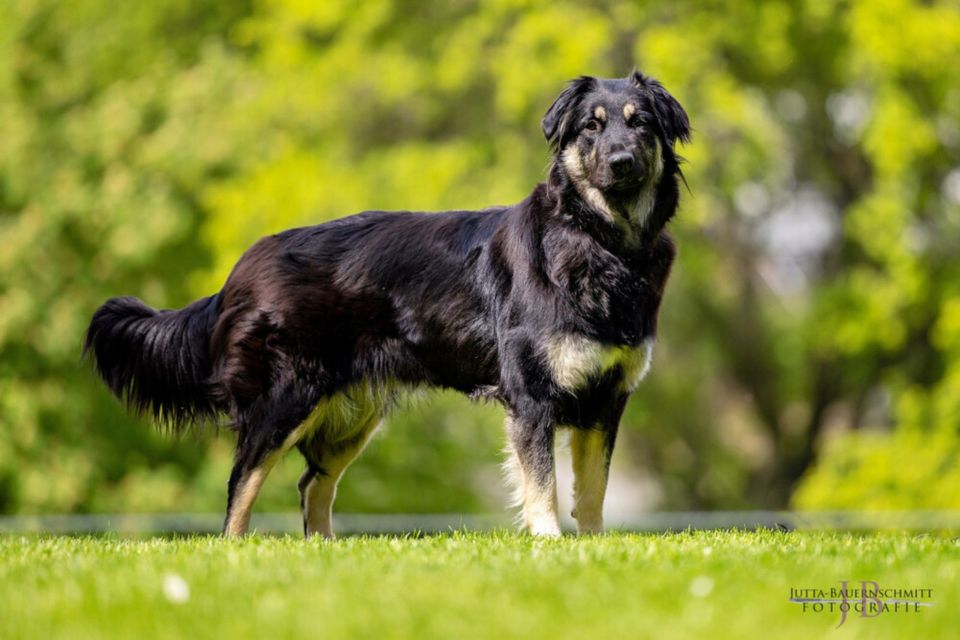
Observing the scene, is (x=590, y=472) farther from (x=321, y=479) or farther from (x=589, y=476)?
(x=321, y=479)

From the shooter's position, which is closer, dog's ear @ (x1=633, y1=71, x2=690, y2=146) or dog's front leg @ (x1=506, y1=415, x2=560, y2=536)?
dog's front leg @ (x1=506, y1=415, x2=560, y2=536)

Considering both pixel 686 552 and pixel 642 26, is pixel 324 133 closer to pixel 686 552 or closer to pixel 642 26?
pixel 642 26

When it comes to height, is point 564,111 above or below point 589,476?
above

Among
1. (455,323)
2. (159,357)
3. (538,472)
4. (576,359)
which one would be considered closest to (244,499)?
(159,357)

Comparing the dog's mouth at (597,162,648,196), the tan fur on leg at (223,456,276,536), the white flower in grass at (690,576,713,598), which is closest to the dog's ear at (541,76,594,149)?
the dog's mouth at (597,162,648,196)

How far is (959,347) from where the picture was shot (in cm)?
2023

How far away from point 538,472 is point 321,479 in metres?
1.71

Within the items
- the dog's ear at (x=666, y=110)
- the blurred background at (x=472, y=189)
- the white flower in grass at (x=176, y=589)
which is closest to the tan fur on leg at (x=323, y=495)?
the dog's ear at (x=666, y=110)

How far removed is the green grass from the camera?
446 centimetres

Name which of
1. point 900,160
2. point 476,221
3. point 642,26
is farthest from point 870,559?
point 642,26

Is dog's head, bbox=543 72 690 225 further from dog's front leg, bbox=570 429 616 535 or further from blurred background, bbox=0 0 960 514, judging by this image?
blurred background, bbox=0 0 960 514

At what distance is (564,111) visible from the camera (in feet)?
24.5

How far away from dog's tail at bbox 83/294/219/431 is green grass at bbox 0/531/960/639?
5.56ft

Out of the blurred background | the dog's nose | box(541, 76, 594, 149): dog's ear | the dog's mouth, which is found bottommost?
the blurred background
